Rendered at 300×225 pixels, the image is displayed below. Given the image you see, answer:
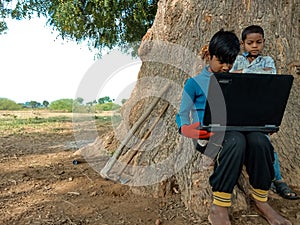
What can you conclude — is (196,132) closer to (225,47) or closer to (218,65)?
(218,65)

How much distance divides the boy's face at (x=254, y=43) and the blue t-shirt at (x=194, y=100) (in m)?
0.72

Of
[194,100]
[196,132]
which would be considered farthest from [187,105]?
[196,132]

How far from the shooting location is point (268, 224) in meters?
2.57

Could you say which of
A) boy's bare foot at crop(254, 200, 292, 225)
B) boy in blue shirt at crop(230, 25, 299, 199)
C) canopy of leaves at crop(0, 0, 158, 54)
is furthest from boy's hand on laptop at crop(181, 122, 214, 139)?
canopy of leaves at crop(0, 0, 158, 54)

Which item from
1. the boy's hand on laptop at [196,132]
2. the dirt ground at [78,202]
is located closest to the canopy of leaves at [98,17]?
the dirt ground at [78,202]

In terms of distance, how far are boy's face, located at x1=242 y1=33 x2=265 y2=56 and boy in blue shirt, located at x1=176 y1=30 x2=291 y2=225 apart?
56cm

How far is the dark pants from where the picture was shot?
90.7 inches

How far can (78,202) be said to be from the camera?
3.24m

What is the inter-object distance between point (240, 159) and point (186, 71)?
134 cm

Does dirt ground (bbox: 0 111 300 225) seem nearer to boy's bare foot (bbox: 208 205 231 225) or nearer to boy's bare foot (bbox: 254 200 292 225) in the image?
boy's bare foot (bbox: 254 200 292 225)

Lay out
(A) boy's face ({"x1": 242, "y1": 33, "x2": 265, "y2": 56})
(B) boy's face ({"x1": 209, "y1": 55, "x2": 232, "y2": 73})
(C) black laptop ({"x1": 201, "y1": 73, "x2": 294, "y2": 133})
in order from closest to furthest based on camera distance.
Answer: (C) black laptop ({"x1": 201, "y1": 73, "x2": 294, "y2": 133}), (B) boy's face ({"x1": 209, "y1": 55, "x2": 232, "y2": 73}), (A) boy's face ({"x1": 242, "y1": 33, "x2": 265, "y2": 56})

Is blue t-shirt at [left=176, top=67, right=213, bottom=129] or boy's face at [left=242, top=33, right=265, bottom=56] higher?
boy's face at [left=242, top=33, right=265, bottom=56]

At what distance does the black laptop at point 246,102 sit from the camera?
230cm

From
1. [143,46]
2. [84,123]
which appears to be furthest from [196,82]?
[84,123]
